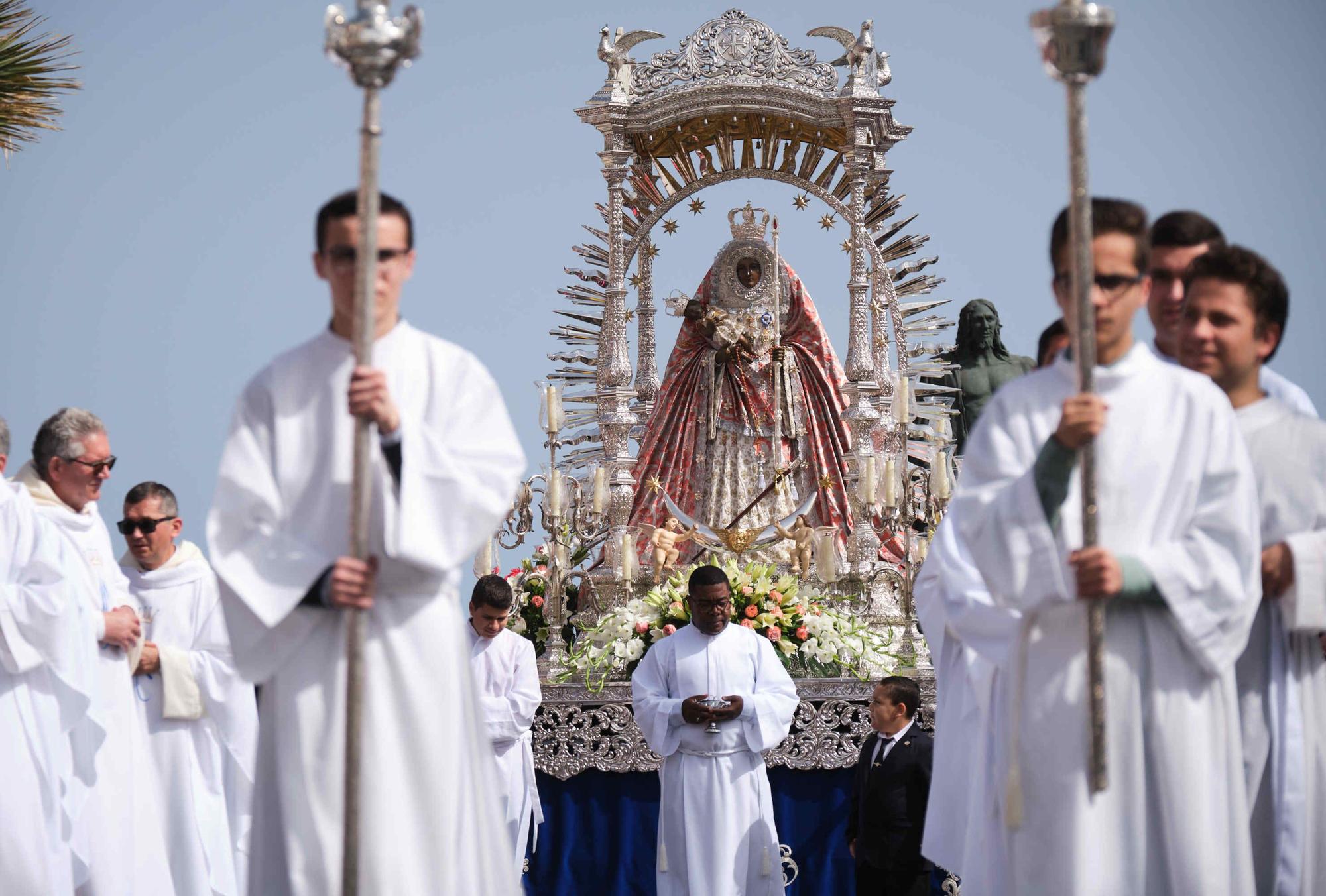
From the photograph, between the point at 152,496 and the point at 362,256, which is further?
the point at 152,496

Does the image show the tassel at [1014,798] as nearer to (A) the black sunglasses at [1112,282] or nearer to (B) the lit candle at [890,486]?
(A) the black sunglasses at [1112,282]

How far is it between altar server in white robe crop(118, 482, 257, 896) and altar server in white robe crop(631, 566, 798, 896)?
214 centimetres

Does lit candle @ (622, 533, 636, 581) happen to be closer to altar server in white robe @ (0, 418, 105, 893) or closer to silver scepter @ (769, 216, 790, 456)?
silver scepter @ (769, 216, 790, 456)

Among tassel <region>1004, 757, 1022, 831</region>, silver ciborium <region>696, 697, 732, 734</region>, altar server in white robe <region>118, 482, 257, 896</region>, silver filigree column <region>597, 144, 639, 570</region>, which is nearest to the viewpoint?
tassel <region>1004, 757, 1022, 831</region>

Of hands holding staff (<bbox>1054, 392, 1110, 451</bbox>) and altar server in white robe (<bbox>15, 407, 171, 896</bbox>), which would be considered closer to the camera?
hands holding staff (<bbox>1054, 392, 1110, 451</bbox>)

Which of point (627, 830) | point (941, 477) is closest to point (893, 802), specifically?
point (627, 830)

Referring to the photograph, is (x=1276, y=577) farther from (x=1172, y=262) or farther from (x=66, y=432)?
(x=66, y=432)

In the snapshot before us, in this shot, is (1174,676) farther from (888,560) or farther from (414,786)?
(888,560)

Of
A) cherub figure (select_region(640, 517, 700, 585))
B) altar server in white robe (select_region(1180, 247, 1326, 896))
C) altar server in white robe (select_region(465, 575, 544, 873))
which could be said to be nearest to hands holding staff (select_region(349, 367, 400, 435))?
altar server in white robe (select_region(1180, 247, 1326, 896))

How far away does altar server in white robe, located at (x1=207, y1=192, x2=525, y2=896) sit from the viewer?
416cm

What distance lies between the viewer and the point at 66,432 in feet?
21.5

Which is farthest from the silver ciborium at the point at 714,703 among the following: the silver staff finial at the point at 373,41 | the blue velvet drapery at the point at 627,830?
the silver staff finial at the point at 373,41

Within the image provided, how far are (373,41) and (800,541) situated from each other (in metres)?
7.21

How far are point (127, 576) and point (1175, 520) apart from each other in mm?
4518
